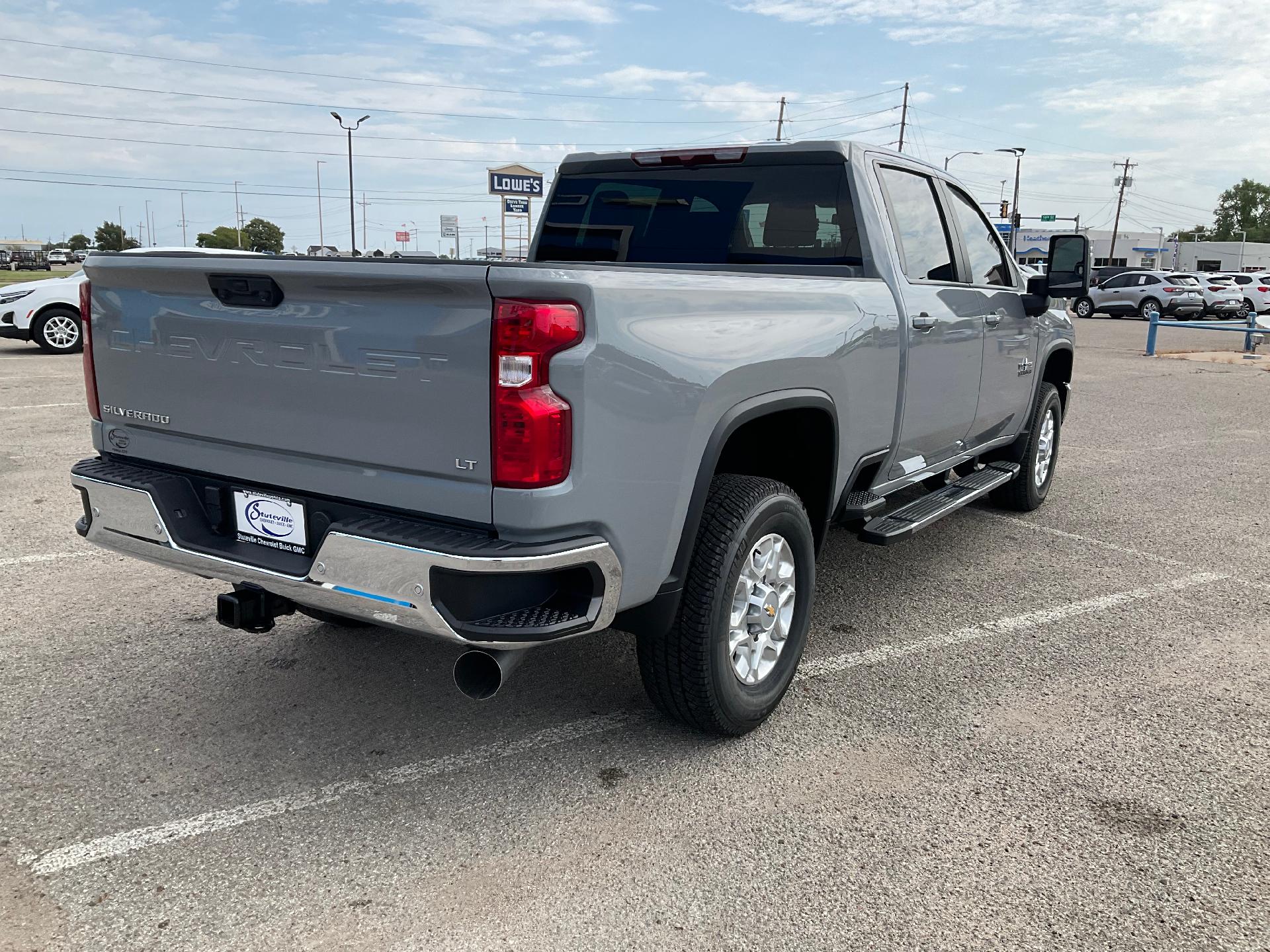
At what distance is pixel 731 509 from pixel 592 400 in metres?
0.81

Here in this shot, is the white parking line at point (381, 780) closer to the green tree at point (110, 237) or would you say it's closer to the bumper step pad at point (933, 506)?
the bumper step pad at point (933, 506)

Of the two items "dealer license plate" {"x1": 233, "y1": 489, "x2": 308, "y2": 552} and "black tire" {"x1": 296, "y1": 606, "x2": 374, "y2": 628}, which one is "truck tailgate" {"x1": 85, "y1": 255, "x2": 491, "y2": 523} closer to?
"dealer license plate" {"x1": 233, "y1": 489, "x2": 308, "y2": 552}

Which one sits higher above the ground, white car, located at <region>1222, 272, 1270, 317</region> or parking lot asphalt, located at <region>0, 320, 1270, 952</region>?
white car, located at <region>1222, 272, 1270, 317</region>

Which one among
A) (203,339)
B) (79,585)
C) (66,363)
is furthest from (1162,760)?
(66,363)

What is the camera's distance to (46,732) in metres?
3.38

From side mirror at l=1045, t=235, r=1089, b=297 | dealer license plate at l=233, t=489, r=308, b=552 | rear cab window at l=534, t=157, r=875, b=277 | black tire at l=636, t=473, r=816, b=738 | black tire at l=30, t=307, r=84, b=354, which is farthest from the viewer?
black tire at l=30, t=307, r=84, b=354

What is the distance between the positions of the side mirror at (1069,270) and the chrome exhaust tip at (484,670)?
4.04 meters

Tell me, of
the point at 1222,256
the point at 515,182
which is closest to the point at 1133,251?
the point at 1222,256

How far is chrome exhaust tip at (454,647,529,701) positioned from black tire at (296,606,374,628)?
1.65ft

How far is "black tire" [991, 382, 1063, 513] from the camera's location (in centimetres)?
623

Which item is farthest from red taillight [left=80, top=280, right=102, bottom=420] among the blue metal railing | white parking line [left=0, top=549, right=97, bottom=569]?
the blue metal railing

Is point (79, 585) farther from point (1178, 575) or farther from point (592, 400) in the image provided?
point (1178, 575)

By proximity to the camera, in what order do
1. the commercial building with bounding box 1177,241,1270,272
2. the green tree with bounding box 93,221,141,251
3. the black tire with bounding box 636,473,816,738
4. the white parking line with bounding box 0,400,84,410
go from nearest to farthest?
1. the black tire with bounding box 636,473,816,738
2. the white parking line with bounding box 0,400,84,410
3. the commercial building with bounding box 1177,241,1270,272
4. the green tree with bounding box 93,221,141,251

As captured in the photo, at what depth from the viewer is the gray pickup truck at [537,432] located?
2496mm
